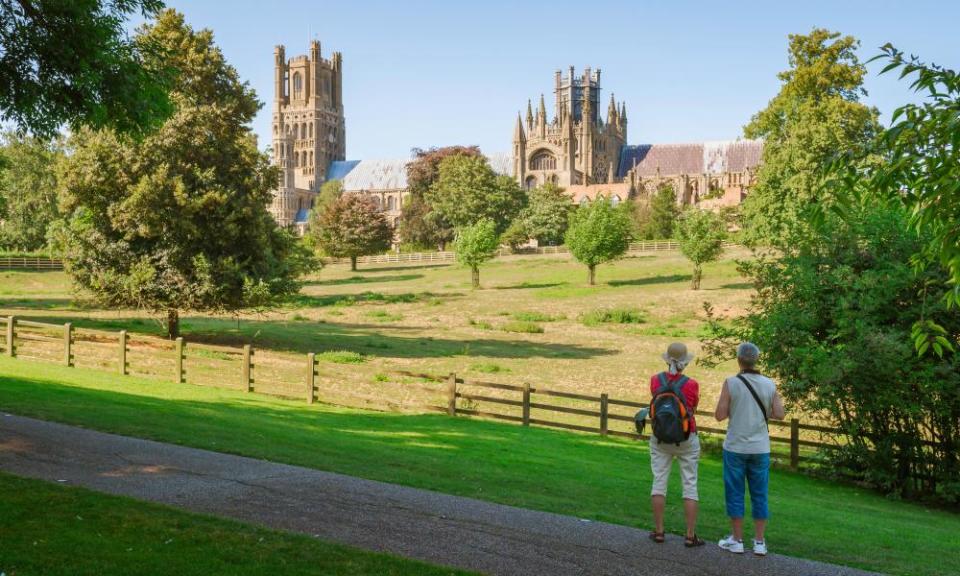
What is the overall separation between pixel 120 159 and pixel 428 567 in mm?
25194

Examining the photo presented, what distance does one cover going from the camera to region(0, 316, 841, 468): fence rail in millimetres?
18297

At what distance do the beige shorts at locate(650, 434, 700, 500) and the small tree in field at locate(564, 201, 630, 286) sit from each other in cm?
5203

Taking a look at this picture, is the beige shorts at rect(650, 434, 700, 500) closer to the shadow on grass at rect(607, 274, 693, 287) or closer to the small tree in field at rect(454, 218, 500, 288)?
the shadow on grass at rect(607, 274, 693, 287)

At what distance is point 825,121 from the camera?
4738 cm

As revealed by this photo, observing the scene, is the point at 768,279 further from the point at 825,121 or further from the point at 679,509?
the point at 825,121

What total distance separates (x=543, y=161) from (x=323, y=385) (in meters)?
119

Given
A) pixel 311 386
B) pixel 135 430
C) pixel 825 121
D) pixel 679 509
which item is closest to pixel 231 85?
pixel 311 386

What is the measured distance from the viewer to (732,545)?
8430 millimetres

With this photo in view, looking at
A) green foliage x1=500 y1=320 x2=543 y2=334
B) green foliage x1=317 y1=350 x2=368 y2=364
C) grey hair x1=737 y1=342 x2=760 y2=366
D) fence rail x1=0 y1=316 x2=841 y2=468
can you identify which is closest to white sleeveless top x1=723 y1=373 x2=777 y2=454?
grey hair x1=737 y1=342 x2=760 y2=366

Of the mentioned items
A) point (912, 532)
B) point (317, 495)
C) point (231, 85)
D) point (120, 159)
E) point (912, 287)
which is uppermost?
point (231, 85)

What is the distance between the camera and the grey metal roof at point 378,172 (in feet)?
477

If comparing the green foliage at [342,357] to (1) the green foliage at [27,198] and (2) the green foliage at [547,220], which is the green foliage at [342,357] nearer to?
(1) the green foliage at [27,198]

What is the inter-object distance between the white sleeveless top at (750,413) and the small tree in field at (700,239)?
158 feet

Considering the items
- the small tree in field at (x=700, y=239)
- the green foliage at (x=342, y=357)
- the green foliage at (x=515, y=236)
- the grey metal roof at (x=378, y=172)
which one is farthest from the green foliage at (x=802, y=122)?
the grey metal roof at (x=378, y=172)
